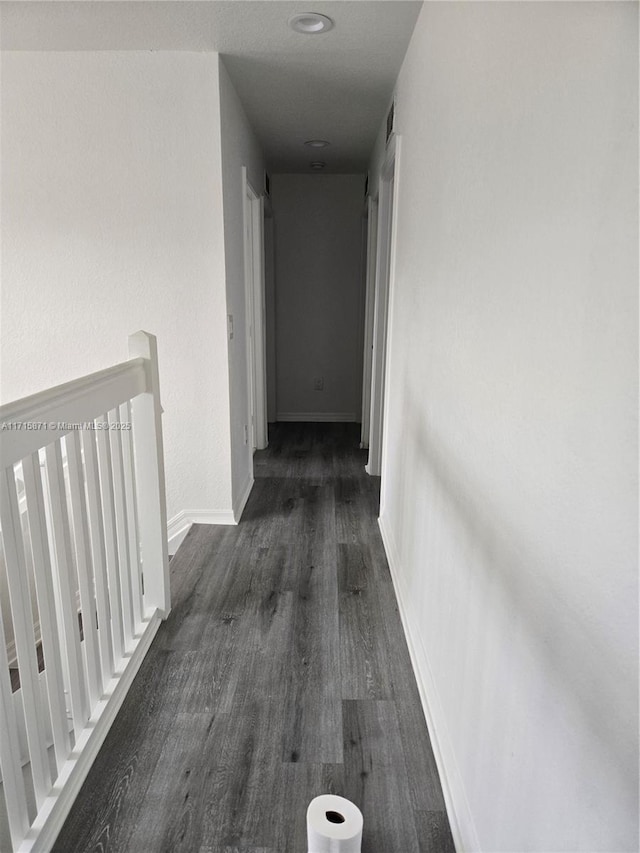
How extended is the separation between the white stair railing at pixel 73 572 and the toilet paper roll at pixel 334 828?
2.13 feet

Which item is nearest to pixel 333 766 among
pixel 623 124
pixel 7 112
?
pixel 623 124

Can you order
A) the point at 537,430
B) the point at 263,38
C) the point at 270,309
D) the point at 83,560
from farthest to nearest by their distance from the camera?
1. the point at 270,309
2. the point at 263,38
3. the point at 83,560
4. the point at 537,430

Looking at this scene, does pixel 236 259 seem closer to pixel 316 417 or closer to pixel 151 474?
pixel 151 474

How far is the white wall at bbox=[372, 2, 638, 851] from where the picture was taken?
0.66 m

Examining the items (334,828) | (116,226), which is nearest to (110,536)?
(334,828)

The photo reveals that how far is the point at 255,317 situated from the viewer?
4.46 metres

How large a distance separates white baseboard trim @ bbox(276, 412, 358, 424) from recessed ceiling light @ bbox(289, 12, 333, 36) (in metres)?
3.86

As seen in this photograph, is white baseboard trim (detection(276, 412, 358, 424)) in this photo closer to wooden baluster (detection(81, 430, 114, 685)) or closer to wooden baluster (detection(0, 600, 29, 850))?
wooden baluster (detection(81, 430, 114, 685))

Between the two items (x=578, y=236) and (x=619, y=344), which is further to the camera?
(x=578, y=236)

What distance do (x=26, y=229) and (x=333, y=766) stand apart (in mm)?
2904

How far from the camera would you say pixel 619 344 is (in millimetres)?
655

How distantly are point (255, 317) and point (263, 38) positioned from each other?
2190 mm

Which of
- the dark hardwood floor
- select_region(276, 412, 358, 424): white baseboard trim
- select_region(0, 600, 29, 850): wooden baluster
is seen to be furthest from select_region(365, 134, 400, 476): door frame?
select_region(0, 600, 29, 850): wooden baluster

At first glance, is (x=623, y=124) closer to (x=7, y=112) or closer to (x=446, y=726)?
(x=446, y=726)
